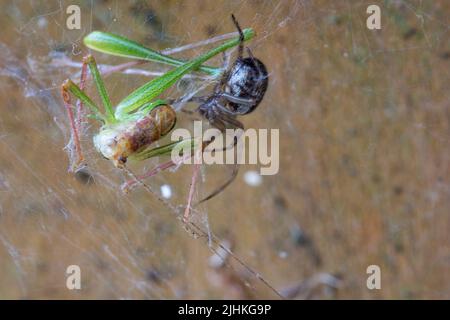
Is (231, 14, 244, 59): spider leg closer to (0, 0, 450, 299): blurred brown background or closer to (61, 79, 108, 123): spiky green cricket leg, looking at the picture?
(0, 0, 450, 299): blurred brown background

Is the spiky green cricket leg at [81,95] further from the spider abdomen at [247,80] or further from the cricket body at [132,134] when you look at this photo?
the spider abdomen at [247,80]

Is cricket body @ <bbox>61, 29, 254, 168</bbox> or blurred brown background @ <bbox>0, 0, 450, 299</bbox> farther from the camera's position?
blurred brown background @ <bbox>0, 0, 450, 299</bbox>

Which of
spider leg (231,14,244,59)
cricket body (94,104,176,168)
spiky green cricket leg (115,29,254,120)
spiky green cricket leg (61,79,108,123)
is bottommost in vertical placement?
cricket body (94,104,176,168)

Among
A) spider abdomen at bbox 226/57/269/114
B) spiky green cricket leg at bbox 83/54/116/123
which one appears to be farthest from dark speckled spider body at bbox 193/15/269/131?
spiky green cricket leg at bbox 83/54/116/123

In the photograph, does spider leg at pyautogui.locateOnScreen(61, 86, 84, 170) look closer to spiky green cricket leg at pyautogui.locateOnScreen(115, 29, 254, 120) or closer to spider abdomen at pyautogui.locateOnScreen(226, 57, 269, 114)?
spiky green cricket leg at pyautogui.locateOnScreen(115, 29, 254, 120)

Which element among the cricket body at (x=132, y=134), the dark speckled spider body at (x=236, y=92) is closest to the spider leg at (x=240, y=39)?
the dark speckled spider body at (x=236, y=92)

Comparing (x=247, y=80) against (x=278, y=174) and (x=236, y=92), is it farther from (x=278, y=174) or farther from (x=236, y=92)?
(x=278, y=174)

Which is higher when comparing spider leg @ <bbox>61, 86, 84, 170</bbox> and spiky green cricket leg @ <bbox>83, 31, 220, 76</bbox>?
spiky green cricket leg @ <bbox>83, 31, 220, 76</bbox>
